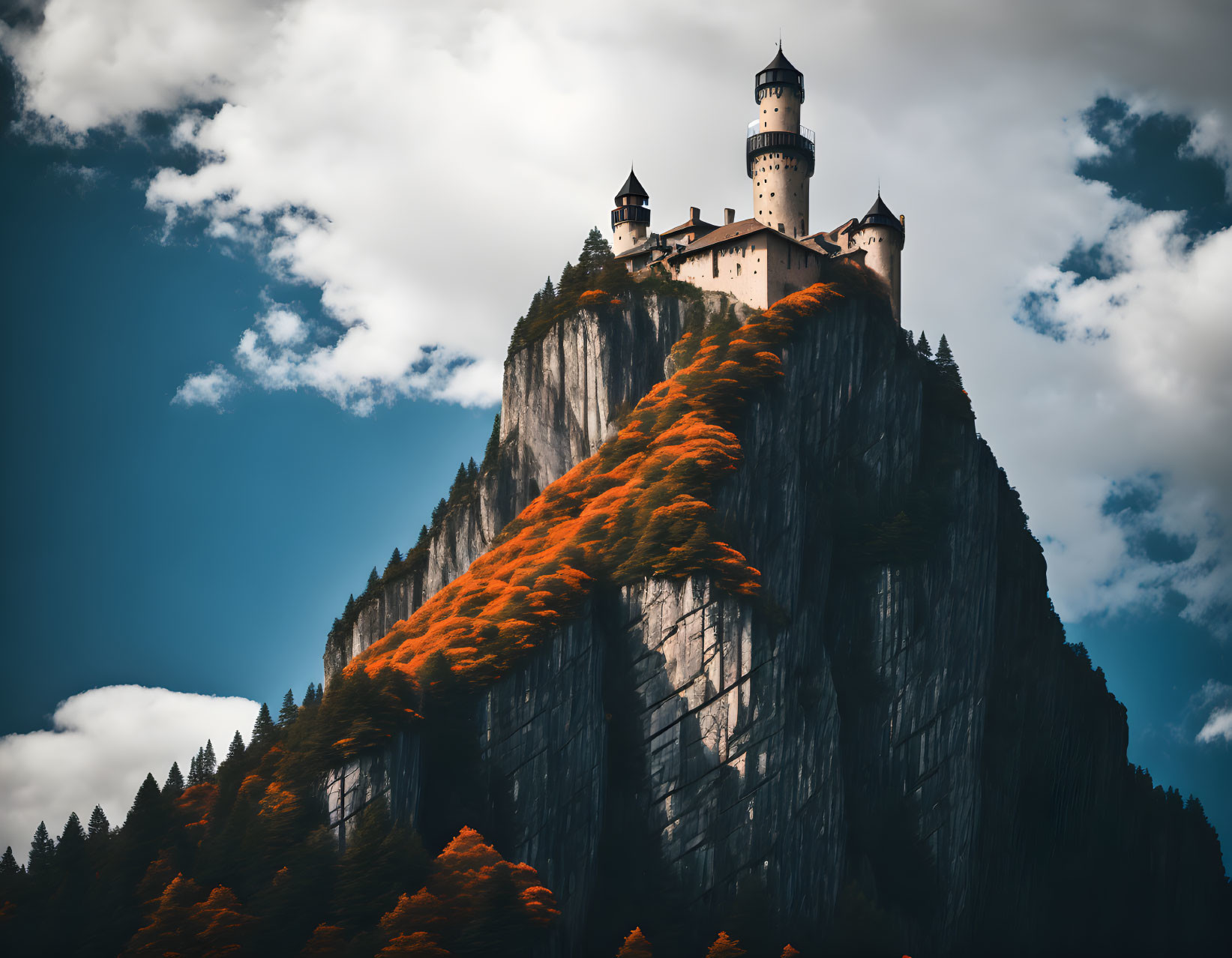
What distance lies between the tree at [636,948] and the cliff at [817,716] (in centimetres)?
292

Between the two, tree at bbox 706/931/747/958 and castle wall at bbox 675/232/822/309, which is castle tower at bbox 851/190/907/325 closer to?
castle wall at bbox 675/232/822/309

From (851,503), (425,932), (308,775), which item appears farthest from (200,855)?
(851,503)

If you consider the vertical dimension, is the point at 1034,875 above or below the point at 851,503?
below

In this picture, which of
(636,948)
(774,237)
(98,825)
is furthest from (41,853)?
(774,237)

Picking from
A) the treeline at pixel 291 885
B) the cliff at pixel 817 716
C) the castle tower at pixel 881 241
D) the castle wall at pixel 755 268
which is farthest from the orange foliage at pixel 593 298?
the treeline at pixel 291 885

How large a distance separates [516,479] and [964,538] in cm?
3547

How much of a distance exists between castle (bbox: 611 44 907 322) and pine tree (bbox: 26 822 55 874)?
6155cm

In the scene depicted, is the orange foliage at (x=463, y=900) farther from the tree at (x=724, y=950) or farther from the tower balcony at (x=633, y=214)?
the tower balcony at (x=633, y=214)

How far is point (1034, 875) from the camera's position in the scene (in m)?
114

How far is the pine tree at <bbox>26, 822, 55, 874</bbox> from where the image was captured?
90062mm

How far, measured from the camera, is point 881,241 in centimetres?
11775

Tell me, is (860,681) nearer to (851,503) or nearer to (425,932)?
(851,503)

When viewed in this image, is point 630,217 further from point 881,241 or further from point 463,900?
point 463,900

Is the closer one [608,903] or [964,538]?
[608,903]
